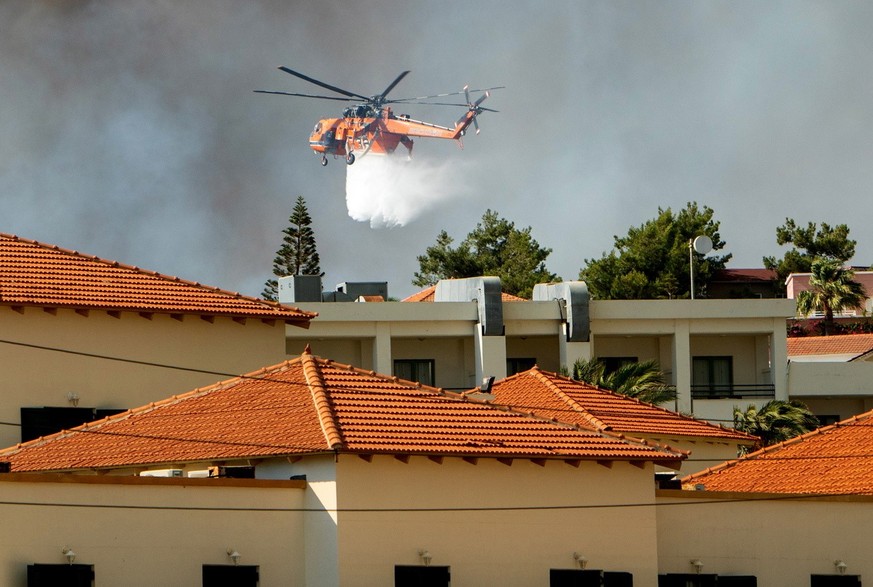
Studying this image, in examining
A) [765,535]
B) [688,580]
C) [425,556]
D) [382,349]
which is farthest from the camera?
[382,349]

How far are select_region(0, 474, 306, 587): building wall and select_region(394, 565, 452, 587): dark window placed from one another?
1.74 metres

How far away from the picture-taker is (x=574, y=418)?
1582 inches

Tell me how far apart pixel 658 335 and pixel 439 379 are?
29.9ft

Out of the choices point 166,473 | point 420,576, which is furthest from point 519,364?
point 166,473

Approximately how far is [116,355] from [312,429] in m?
9.37

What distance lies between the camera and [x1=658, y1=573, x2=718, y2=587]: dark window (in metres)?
34.2

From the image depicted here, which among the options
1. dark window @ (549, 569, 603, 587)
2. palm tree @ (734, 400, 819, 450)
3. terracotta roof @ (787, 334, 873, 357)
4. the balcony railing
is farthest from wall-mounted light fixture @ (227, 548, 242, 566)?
terracotta roof @ (787, 334, 873, 357)

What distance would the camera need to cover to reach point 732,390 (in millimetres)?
72250

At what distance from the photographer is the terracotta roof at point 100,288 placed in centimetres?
3888

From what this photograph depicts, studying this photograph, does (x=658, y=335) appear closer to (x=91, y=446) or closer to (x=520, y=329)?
(x=520, y=329)

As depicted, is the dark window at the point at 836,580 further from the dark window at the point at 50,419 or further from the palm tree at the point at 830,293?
the palm tree at the point at 830,293

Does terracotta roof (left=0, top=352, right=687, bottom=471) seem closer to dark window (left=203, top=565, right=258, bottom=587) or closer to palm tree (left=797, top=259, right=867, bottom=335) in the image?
dark window (left=203, top=565, right=258, bottom=587)

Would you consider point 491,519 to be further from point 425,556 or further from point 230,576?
point 230,576

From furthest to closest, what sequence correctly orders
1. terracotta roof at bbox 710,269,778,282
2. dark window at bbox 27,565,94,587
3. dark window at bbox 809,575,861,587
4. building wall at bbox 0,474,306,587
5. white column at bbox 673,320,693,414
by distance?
terracotta roof at bbox 710,269,778,282 → white column at bbox 673,320,693,414 → dark window at bbox 809,575,861,587 → building wall at bbox 0,474,306,587 → dark window at bbox 27,565,94,587
